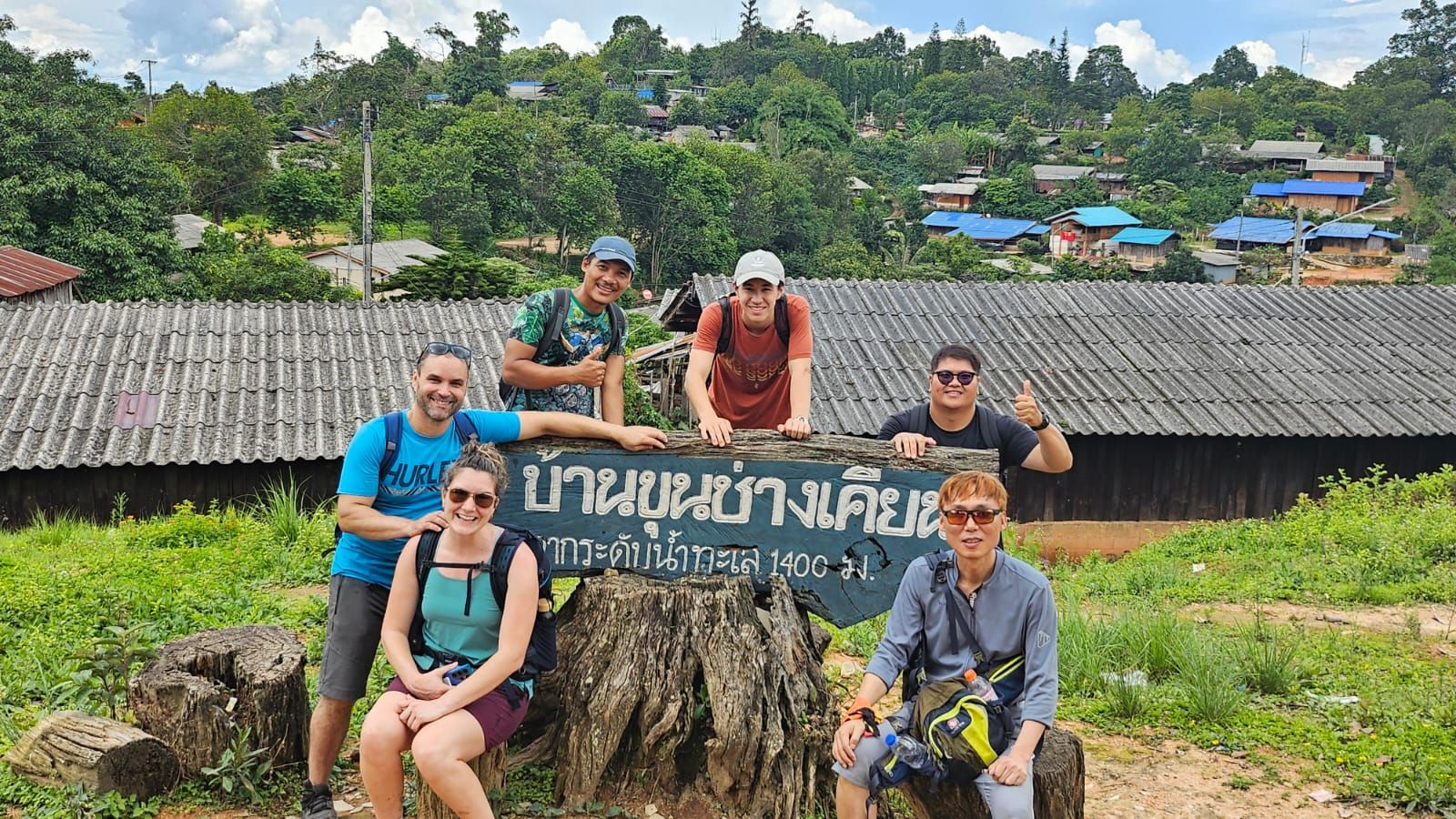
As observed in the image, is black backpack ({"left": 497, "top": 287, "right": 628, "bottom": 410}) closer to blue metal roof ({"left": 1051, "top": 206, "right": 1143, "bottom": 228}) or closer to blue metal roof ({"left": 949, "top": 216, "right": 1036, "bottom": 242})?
blue metal roof ({"left": 949, "top": 216, "right": 1036, "bottom": 242})

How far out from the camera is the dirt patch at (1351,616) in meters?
7.28

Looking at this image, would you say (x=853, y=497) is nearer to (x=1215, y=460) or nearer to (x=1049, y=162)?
(x=1215, y=460)

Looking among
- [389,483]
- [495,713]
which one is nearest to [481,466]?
[389,483]

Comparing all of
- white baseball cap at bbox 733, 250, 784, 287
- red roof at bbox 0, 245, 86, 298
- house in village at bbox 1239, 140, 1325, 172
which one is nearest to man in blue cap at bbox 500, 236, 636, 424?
white baseball cap at bbox 733, 250, 784, 287

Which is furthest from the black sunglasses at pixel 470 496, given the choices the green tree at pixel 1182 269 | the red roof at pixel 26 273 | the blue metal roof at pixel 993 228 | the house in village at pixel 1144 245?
the blue metal roof at pixel 993 228

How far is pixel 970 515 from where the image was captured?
11.5ft

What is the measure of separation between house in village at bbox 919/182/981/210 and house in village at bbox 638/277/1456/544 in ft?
194

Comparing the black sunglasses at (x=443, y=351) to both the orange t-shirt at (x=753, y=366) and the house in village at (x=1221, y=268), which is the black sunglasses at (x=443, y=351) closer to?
the orange t-shirt at (x=753, y=366)

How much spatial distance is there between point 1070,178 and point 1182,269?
2375 cm

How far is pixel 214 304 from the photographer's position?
1416cm

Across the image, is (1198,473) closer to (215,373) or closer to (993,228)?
(215,373)

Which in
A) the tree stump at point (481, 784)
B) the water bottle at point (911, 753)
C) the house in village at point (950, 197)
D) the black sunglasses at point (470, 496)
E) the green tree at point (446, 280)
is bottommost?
the tree stump at point (481, 784)

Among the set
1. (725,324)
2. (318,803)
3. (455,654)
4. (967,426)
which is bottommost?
(318,803)

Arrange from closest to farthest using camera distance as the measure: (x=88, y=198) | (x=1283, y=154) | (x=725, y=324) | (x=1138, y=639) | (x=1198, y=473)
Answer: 1. (x=725, y=324)
2. (x=1138, y=639)
3. (x=1198, y=473)
4. (x=88, y=198)
5. (x=1283, y=154)
